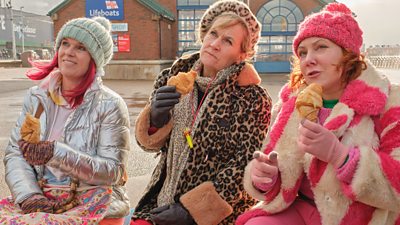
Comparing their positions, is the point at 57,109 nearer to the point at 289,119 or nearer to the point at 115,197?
the point at 115,197

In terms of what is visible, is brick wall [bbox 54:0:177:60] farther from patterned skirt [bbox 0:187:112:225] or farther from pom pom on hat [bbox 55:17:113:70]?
patterned skirt [bbox 0:187:112:225]

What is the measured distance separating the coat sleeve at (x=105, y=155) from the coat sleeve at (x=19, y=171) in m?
0.26

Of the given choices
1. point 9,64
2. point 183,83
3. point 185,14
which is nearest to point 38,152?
point 183,83

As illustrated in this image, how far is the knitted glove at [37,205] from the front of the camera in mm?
2557

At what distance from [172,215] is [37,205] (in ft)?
2.65

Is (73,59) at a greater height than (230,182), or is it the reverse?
(73,59)

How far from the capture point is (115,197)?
111 inches

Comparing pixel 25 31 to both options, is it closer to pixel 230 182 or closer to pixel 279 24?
pixel 279 24

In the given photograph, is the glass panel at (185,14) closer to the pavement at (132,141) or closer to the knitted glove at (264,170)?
the pavement at (132,141)

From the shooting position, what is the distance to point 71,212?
Result: 100 inches

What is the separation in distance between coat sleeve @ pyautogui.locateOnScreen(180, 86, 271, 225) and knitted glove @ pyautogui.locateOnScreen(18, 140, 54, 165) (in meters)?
0.84

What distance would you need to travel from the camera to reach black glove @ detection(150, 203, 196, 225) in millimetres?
2590

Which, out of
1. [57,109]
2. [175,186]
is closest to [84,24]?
[57,109]

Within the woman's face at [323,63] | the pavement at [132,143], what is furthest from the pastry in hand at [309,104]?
the pavement at [132,143]
